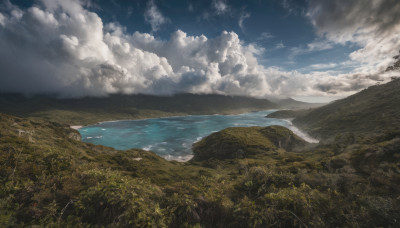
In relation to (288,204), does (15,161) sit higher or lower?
higher

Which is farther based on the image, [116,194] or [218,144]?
[218,144]

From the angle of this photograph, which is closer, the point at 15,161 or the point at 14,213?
the point at 14,213

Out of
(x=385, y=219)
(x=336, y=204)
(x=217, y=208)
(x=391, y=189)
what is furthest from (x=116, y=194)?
(x=391, y=189)

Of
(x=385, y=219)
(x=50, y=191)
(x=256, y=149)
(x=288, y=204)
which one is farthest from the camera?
(x=256, y=149)

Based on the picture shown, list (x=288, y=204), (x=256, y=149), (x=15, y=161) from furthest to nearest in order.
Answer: (x=256, y=149) < (x=15, y=161) < (x=288, y=204)

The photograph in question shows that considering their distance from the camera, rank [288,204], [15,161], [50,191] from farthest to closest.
→ [15,161] < [50,191] < [288,204]

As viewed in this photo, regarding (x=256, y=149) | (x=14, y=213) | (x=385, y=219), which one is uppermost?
(x=14, y=213)

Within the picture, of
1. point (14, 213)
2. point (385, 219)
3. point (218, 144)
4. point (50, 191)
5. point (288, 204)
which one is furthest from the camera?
point (218, 144)

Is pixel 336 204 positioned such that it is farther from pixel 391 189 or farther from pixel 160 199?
pixel 160 199

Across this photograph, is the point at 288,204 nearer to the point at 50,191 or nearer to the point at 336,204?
the point at 336,204

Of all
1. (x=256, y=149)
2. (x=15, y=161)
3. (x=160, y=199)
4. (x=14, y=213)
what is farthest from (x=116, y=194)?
(x=256, y=149)
